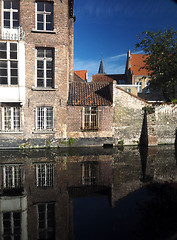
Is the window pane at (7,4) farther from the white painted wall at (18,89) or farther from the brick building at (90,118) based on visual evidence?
the brick building at (90,118)

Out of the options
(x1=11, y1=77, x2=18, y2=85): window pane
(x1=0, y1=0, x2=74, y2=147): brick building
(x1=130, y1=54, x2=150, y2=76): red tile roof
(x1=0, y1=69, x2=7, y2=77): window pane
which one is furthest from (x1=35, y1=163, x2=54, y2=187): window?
(x1=130, y1=54, x2=150, y2=76): red tile roof

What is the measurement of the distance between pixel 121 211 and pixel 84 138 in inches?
350

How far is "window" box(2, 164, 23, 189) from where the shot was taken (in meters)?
5.98

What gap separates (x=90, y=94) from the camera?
45.4ft

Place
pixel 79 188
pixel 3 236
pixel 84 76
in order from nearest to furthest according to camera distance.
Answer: pixel 3 236 < pixel 79 188 < pixel 84 76

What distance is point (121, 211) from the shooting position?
4.28 m

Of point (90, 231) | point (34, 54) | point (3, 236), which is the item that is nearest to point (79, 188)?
point (90, 231)

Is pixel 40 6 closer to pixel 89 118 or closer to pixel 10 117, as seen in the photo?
pixel 10 117

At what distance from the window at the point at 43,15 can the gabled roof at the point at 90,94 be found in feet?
17.0

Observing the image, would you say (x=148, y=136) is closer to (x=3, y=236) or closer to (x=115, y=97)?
(x=115, y=97)

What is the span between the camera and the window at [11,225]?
351 centimetres

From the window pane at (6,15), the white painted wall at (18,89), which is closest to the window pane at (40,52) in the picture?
the white painted wall at (18,89)

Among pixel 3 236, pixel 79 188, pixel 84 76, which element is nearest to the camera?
pixel 3 236

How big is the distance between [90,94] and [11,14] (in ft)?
28.6
